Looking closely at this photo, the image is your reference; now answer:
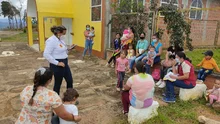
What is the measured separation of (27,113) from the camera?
2059 mm

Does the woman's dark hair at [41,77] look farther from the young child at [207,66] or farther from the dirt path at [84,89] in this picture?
the young child at [207,66]

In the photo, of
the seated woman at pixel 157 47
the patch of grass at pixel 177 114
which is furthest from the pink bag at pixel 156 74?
the patch of grass at pixel 177 114

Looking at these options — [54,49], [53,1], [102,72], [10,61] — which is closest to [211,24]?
[102,72]

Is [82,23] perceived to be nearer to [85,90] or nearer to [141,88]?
[85,90]

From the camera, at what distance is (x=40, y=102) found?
6.39 ft

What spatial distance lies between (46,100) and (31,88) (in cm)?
24

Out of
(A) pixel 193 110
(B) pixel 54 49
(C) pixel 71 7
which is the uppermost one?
(C) pixel 71 7

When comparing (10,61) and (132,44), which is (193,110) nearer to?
(132,44)

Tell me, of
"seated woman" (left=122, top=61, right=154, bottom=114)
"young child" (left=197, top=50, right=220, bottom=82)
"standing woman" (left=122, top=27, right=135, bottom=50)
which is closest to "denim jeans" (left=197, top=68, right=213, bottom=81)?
"young child" (left=197, top=50, right=220, bottom=82)

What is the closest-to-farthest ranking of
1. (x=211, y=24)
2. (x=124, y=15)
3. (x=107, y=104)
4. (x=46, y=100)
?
(x=46, y=100) < (x=107, y=104) < (x=124, y=15) < (x=211, y=24)

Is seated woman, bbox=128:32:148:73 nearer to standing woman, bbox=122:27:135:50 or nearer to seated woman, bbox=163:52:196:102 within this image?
standing woman, bbox=122:27:135:50

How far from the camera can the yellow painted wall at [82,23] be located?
9.03 meters

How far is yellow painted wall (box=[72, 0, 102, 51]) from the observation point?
356 inches

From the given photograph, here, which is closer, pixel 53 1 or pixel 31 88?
pixel 31 88
